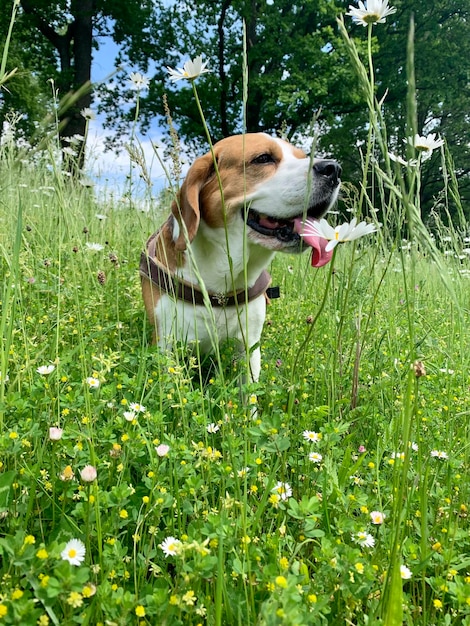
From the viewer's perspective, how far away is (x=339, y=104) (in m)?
19.4

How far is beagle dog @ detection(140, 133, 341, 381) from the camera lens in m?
2.25

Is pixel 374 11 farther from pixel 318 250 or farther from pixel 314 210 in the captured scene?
pixel 314 210

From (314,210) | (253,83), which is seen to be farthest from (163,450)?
(253,83)

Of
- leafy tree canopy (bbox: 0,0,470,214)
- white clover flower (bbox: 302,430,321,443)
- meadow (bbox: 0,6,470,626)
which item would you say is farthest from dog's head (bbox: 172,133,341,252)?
leafy tree canopy (bbox: 0,0,470,214)

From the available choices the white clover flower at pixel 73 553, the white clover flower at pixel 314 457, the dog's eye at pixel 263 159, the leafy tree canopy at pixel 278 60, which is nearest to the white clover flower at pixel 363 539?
the white clover flower at pixel 314 457

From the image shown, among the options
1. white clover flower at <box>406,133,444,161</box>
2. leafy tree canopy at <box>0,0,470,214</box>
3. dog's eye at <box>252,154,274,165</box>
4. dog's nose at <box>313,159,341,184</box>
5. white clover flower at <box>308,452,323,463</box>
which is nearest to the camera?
white clover flower at <box>308,452,323,463</box>

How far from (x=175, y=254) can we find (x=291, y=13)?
20261 mm

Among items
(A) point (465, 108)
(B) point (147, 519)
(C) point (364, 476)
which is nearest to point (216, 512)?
(B) point (147, 519)

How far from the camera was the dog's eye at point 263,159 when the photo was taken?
2.49 meters

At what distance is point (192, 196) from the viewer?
7.75 ft

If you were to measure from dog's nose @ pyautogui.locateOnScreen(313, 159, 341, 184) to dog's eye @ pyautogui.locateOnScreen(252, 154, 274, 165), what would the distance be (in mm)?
368

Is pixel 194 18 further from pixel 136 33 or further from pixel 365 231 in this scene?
pixel 365 231

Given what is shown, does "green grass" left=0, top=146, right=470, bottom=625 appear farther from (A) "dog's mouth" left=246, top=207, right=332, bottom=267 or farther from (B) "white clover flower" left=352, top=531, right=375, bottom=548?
(A) "dog's mouth" left=246, top=207, right=332, bottom=267

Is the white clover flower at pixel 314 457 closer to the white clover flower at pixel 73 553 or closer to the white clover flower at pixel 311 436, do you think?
the white clover flower at pixel 311 436
